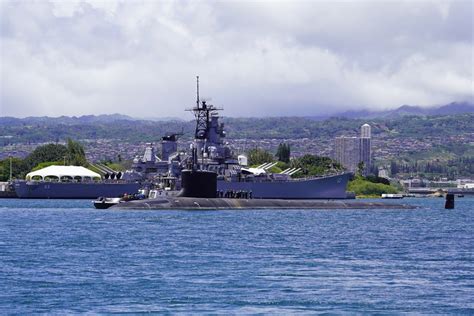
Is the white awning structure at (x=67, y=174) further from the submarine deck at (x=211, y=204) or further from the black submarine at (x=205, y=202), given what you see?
the submarine deck at (x=211, y=204)

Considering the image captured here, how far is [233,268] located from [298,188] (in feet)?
325

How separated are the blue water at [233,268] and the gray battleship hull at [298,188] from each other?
65.2 metres

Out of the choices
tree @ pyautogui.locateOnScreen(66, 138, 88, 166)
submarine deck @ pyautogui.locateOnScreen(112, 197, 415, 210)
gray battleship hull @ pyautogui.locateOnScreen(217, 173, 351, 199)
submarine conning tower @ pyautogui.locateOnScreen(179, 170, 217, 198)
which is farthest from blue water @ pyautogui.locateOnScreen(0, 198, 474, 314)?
tree @ pyautogui.locateOnScreen(66, 138, 88, 166)

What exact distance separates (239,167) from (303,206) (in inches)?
1639

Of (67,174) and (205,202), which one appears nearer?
(205,202)

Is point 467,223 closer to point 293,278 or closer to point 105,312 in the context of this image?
point 293,278

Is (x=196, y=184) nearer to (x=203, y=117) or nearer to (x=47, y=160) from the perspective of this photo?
(x=203, y=117)

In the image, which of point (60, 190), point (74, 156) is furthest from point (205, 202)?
point (74, 156)

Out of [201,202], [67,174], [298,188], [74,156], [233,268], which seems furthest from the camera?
[74,156]

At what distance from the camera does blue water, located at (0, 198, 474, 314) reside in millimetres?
30078

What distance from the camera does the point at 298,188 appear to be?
137000mm

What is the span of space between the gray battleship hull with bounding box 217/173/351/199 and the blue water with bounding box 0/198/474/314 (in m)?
65.2

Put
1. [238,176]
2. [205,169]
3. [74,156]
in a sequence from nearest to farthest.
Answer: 1. [205,169]
2. [238,176]
3. [74,156]

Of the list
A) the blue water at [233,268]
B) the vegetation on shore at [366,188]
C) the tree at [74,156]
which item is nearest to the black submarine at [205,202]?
the blue water at [233,268]
